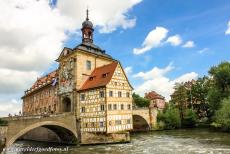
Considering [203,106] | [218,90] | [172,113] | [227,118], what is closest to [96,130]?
[227,118]

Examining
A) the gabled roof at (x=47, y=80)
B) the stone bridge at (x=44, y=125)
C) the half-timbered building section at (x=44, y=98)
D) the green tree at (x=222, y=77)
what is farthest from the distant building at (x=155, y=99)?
the stone bridge at (x=44, y=125)

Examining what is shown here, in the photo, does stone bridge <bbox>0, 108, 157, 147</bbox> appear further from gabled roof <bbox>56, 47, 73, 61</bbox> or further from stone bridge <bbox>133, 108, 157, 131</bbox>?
stone bridge <bbox>133, 108, 157, 131</bbox>

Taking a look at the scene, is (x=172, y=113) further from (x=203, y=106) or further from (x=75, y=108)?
(x=75, y=108)

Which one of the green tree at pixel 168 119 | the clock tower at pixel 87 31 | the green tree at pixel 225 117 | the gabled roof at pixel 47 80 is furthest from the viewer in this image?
the green tree at pixel 168 119

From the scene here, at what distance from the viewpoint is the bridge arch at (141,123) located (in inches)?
1816

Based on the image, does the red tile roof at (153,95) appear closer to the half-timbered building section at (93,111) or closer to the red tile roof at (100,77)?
the red tile roof at (100,77)

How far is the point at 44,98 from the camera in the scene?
1714 inches

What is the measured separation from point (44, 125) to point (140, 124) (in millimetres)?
23620

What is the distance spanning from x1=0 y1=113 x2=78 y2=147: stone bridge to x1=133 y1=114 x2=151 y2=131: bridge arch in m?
16.2

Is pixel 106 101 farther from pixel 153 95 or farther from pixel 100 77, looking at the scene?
pixel 153 95

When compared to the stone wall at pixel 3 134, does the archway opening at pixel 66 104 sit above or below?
above

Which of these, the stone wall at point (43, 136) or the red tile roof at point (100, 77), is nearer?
the red tile roof at point (100, 77)

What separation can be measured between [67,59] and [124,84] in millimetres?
8460

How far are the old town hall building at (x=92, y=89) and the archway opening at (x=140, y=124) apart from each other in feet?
44.4
